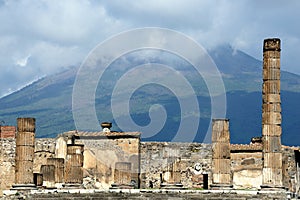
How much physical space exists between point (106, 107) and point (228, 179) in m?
140

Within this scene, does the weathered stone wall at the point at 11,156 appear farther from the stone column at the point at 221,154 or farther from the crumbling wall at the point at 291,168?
the crumbling wall at the point at 291,168

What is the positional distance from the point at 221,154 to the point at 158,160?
17.0 ft

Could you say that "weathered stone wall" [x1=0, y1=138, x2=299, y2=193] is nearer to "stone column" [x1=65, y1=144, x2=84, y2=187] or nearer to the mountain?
"stone column" [x1=65, y1=144, x2=84, y2=187]

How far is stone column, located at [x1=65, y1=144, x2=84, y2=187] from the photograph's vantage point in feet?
89.6

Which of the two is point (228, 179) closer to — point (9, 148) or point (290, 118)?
point (9, 148)

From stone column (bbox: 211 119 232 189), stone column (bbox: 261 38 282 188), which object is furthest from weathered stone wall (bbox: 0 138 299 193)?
stone column (bbox: 261 38 282 188)

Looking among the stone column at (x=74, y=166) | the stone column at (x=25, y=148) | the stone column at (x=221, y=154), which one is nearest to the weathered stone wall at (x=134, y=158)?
the stone column at (x=74, y=166)

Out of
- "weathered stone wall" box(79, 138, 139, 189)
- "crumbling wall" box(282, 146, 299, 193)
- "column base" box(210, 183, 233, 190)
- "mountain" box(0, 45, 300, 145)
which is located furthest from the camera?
"mountain" box(0, 45, 300, 145)

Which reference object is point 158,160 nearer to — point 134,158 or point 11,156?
point 134,158

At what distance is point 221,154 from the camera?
26.4 m

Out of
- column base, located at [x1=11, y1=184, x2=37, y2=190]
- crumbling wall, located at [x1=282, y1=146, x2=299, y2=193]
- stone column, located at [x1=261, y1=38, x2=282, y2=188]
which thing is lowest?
column base, located at [x1=11, y1=184, x2=37, y2=190]

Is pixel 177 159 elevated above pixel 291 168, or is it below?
above

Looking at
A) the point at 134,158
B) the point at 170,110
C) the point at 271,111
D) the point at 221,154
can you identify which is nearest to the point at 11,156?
the point at 134,158

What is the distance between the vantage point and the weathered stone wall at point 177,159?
3053 centimetres
